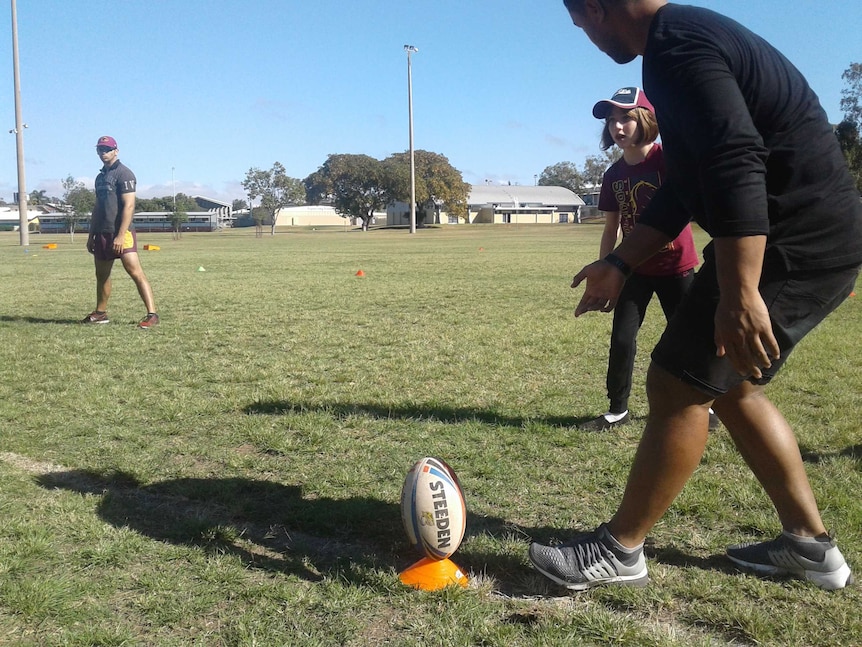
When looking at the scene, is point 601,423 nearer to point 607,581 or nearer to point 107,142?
point 607,581

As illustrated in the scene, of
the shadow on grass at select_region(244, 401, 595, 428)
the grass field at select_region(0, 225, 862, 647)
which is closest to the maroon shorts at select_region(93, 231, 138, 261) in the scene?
the grass field at select_region(0, 225, 862, 647)

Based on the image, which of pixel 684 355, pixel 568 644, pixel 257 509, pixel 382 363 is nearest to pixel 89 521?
pixel 257 509

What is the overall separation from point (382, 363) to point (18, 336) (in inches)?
162

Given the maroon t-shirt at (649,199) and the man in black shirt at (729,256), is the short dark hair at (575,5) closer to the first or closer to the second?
the man in black shirt at (729,256)

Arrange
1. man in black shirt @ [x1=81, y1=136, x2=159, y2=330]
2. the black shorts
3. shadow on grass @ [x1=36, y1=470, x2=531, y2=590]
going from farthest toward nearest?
1. man in black shirt @ [x1=81, y1=136, x2=159, y2=330]
2. shadow on grass @ [x1=36, y1=470, x2=531, y2=590]
3. the black shorts

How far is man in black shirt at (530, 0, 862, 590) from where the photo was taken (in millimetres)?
2020

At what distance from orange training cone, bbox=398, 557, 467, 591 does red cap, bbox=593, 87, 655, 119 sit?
2.54 meters

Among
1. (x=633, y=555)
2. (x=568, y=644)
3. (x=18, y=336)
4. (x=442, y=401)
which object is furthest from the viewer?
(x=18, y=336)

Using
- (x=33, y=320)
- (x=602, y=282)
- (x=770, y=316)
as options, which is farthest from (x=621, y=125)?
(x=33, y=320)

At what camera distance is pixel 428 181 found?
269ft

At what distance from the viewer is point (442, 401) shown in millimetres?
5023

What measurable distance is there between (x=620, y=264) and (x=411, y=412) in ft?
7.84

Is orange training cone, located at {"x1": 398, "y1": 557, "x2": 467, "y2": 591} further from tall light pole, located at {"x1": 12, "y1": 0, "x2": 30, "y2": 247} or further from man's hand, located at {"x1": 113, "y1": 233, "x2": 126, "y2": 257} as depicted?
tall light pole, located at {"x1": 12, "y1": 0, "x2": 30, "y2": 247}

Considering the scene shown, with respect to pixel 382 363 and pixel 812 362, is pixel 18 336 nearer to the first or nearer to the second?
pixel 382 363
